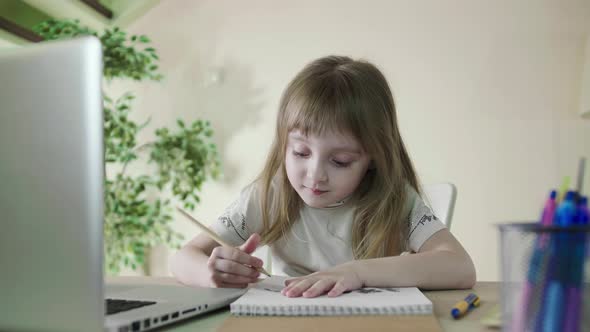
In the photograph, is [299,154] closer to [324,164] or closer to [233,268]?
[324,164]

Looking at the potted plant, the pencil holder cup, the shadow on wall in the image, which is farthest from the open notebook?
the shadow on wall

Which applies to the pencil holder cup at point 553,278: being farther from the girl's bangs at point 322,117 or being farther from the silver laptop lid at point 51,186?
the girl's bangs at point 322,117

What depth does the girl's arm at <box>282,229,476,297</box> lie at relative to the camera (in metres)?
0.74

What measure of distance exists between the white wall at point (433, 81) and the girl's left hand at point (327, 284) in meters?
2.19

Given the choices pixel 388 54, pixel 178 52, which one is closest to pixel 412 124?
pixel 388 54

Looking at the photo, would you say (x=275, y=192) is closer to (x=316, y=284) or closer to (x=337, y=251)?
(x=337, y=251)

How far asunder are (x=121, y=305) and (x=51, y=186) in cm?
24

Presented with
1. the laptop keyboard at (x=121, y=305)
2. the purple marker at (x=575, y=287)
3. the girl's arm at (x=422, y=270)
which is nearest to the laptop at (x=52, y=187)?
the laptop keyboard at (x=121, y=305)

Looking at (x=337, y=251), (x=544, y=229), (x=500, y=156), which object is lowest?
(x=337, y=251)

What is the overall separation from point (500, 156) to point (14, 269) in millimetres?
2694

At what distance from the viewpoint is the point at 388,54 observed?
2975 mm

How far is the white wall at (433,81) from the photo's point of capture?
278 cm

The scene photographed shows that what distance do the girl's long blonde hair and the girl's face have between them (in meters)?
0.02

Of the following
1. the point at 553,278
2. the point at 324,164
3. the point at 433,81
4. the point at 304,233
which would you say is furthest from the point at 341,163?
the point at 433,81
